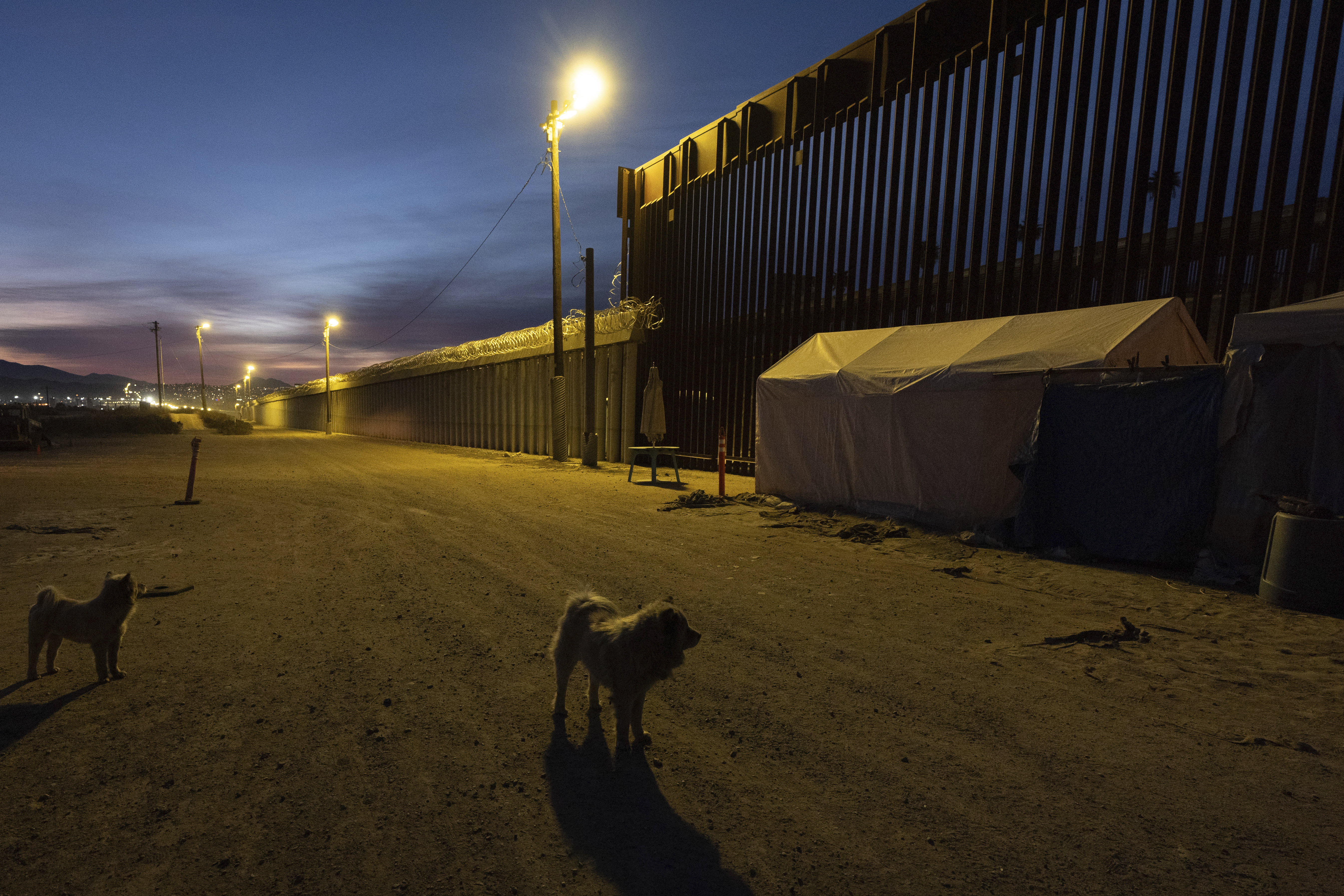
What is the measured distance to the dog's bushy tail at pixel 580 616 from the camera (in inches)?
119

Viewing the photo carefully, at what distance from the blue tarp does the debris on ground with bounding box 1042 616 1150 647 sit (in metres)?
2.42

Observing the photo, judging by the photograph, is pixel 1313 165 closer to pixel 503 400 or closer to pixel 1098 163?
pixel 1098 163

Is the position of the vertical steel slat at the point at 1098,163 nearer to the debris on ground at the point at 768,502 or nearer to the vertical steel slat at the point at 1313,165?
the vertical steel slat at the point at 1313,165

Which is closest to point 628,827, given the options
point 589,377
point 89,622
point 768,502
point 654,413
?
point 89,622

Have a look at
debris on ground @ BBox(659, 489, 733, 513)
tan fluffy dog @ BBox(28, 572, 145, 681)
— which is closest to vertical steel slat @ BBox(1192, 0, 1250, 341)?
debris on ground @ BBox(659, 489, 733, 513)

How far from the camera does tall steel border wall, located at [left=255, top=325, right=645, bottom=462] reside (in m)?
18.4

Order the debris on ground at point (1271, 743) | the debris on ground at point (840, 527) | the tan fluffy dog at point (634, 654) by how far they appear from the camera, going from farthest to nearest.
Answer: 1. the debris on ground at point (840, 527)
2. the debris on ground at point (1271, 743)
3. the tan fluffy dog at point (634, 654)

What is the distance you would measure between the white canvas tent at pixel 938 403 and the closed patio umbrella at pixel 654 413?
3467 mm

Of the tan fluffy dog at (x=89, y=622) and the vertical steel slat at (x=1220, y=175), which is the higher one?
the vertical steel slat at (x=1220, y=175)

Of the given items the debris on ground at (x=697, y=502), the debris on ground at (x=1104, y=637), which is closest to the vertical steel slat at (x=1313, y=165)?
the debris on ground at (x=1104, y=637)

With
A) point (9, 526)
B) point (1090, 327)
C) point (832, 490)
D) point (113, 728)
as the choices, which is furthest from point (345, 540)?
point (1090, 327)

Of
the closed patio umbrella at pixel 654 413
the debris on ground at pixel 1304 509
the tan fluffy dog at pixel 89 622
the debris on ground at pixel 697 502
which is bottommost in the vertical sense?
the debris on ground at pixel 697 502

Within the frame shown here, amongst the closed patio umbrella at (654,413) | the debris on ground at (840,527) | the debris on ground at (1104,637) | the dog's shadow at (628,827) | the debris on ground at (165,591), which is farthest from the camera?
the closed patio umbrella at (654,413)

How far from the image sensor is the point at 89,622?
327cm
